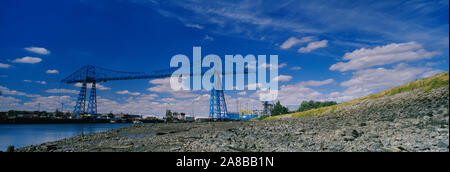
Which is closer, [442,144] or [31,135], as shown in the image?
[442,144]

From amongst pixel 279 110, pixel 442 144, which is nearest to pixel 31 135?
pixel 442 144

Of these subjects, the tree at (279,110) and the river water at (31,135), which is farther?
the tree at (279,110)

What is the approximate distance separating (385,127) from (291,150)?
5846mm

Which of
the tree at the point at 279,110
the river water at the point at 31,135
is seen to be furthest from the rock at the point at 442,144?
the tree at the point at 279,110

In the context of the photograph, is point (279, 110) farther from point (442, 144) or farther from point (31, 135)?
point (442, 144)

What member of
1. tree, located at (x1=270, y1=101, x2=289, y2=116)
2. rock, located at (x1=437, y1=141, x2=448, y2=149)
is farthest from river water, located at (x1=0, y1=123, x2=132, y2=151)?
tree, located at (x1=270, y1=101, x2=289, y2=116)

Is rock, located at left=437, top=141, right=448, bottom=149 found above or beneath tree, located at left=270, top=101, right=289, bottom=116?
above

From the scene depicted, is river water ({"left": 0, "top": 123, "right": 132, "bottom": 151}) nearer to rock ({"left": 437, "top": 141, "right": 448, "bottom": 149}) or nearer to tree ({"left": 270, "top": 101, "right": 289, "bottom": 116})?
rock ({"left": 437, "top": 141, "right": 448, "bottom": 149})

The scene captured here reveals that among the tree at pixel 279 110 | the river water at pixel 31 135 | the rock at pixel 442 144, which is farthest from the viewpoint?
the tree at pixel 279 110

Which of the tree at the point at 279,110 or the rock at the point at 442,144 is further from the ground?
the rock at the point at 442,144

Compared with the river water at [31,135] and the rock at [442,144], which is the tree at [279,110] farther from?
the rock at [442,144]

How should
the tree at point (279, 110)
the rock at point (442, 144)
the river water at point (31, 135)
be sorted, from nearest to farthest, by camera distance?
the rock at point (442, 144) < the river water at point (31, 135) < the tree at point (279, 110)
